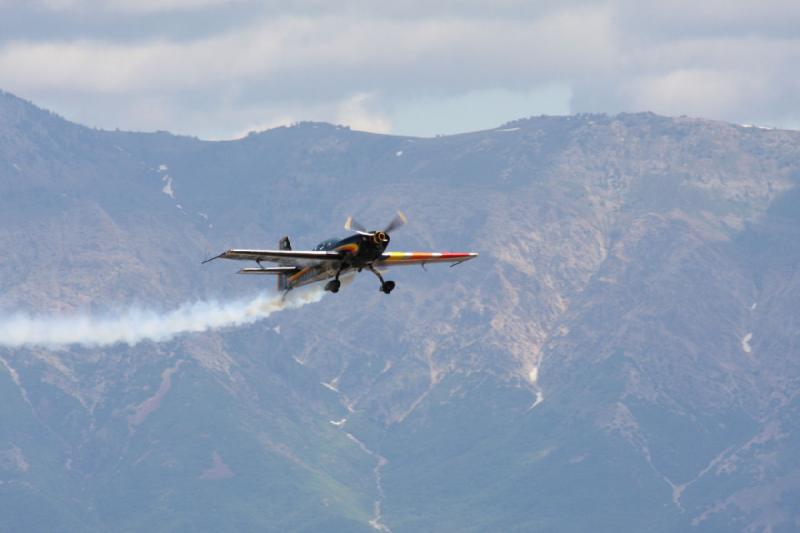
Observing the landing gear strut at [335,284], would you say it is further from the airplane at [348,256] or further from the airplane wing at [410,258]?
the airplane wing at [410,258]

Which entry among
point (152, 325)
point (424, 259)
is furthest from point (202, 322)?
point (424, 259)

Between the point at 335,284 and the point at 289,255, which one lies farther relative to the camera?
the point at 335,284

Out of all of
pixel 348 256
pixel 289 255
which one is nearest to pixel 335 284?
pixel 348 256

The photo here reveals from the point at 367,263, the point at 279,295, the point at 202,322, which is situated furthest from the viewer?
the point at 202,322

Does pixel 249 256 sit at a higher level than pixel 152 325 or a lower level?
lower

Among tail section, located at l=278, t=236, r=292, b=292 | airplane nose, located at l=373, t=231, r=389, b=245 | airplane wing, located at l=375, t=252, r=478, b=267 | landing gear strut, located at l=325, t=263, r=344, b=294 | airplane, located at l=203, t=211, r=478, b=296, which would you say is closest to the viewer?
airplane nose, located at l=373, t=231, r=389, b=245

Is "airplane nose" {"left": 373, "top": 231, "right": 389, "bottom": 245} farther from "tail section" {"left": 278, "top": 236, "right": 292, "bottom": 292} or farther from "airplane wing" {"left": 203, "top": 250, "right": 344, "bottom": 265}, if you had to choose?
"tail section" {"left": 278, "top": 236, "right": 292, "bottom": 292}

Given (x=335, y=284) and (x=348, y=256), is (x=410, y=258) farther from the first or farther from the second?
(x=348, y=256)

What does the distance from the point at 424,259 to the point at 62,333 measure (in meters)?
52.9

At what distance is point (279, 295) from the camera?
17600cm

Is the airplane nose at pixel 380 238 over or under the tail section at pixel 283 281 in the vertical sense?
under

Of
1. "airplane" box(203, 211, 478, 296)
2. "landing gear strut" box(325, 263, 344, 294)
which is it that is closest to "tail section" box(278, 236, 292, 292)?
"airplane" box(203, 211, 478, 296)

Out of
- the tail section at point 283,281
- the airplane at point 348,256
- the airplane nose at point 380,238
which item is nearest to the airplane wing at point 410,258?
the airplane at point 348,256

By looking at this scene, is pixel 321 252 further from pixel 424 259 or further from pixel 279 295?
pixel 279 295
